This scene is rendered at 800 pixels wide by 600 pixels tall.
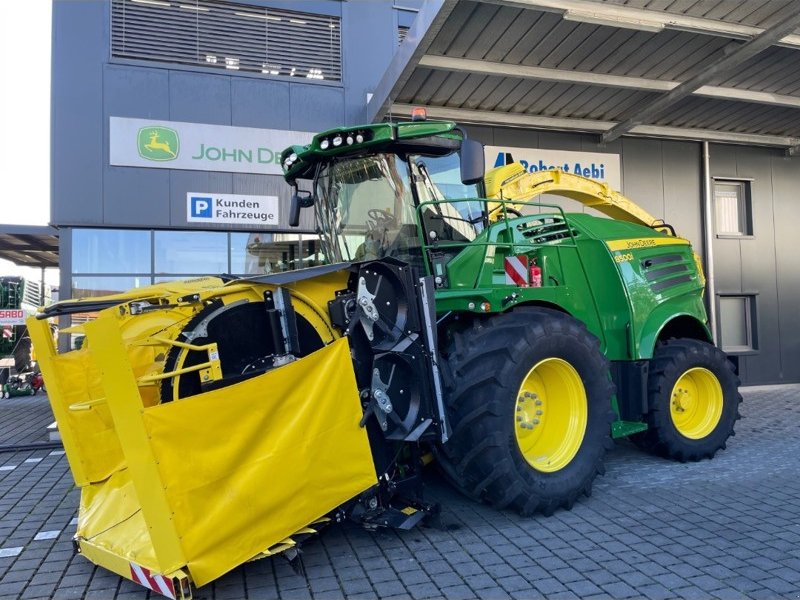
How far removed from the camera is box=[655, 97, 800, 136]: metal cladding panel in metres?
9.34

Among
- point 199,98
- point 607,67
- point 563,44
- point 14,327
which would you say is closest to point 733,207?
point 607,67

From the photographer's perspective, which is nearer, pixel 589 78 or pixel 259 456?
pixel 259 456

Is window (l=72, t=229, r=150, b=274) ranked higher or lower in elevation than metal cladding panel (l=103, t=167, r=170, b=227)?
lower

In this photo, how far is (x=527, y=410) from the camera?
4566 millimetres

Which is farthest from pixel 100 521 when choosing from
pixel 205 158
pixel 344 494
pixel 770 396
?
pixel 770 396

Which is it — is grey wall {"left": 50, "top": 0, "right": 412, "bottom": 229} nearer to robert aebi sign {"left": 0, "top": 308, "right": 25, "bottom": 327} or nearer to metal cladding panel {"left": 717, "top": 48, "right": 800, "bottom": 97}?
robert aebi sign {"left": 0, "top": 308, "right": 25, "bottom": 327}

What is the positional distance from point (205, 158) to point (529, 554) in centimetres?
751

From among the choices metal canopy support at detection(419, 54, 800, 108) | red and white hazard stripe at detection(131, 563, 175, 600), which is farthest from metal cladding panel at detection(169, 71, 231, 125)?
red and white hazard stripe at detection(131, 563, 175, 600)

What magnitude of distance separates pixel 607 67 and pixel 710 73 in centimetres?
127

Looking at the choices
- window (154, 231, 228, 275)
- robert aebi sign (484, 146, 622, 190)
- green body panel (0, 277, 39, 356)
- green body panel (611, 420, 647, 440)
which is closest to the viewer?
green body panel (611, 420, 647, 440)

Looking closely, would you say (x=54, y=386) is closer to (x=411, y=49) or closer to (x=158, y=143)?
(x=411, y=49)

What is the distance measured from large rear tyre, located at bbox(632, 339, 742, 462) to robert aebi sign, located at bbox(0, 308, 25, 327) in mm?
11117

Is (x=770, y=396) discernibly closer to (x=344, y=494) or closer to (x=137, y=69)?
(x=344, y=494)

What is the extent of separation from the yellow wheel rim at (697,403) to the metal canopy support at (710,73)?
4.05 meters
